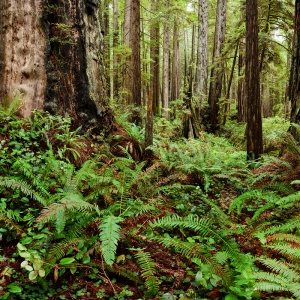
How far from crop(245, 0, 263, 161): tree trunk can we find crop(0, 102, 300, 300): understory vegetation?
2.19 m

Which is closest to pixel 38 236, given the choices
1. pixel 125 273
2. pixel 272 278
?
pixel 125 273

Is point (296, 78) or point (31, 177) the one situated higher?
point (296, 78)

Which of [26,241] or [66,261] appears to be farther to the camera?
[26,241]

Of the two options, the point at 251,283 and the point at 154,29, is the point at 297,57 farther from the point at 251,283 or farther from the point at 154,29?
the point at 154,29

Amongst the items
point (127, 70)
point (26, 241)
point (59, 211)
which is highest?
point (127, 70)

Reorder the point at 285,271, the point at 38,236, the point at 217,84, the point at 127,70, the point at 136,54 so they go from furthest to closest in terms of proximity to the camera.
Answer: the point at 217,84 → the point at 127,70 → the point at 136,54 → the point at 38,236 → the point at 285,271

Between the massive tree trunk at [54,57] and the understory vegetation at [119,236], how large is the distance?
592mm

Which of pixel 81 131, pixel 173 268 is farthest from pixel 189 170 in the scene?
pixel 173 268

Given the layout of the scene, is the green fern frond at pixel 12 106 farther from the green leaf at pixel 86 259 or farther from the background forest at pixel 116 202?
the green leaf at pixel 86 259

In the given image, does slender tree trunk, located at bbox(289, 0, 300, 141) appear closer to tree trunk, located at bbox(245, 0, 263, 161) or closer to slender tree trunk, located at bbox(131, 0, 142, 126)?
tree trunk, located at bbox(245, 0, 263, 161)

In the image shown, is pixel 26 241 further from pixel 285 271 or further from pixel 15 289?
pixel 285 271

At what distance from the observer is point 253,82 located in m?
6.53

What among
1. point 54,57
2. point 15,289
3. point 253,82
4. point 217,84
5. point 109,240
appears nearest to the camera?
point 15,289

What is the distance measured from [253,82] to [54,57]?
14.3ft
